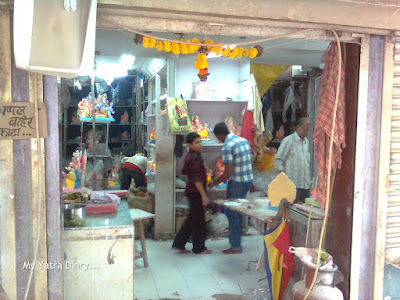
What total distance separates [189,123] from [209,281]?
7.59 ft

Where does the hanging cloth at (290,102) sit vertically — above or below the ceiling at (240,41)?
below

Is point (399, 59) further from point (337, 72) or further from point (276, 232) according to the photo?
point (276, 232)

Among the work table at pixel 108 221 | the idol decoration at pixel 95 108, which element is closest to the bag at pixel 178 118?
the work table at pixel 108 221

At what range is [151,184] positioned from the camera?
631cm

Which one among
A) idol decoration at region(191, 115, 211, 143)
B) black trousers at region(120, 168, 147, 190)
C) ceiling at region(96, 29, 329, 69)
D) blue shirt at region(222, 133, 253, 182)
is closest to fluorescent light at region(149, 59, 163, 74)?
ceiling at region(96, 29, 329, 69)

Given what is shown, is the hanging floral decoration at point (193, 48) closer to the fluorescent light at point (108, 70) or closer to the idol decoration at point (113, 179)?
the fluorescent light at point (108, 70)

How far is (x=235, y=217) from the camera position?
526cm

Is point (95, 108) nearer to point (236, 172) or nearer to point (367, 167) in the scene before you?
point (236, 172)

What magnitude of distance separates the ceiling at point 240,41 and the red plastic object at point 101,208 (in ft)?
6.70

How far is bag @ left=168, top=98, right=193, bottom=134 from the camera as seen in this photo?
5.53 metres

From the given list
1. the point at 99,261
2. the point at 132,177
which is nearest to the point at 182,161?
the point at 132,177

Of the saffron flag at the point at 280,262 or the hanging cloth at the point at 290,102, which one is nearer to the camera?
the saffron flag at the point at 280,262

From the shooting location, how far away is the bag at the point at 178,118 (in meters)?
5.53

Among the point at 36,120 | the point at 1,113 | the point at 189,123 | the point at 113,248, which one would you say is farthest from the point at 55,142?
the point at 189,123
